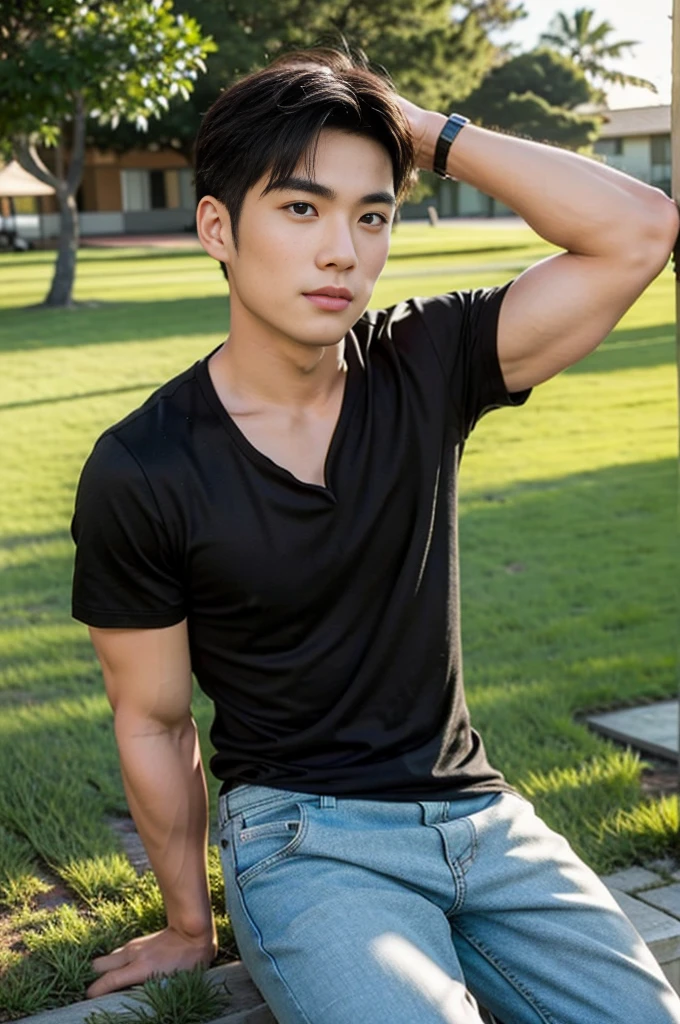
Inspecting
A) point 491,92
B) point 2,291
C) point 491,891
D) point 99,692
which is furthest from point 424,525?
point 2,291

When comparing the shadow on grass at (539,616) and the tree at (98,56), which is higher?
the tree at (98,56)

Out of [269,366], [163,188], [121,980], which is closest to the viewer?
[269,366]

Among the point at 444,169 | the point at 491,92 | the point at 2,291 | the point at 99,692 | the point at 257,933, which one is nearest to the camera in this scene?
the point at 257,933

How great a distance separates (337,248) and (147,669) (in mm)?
713

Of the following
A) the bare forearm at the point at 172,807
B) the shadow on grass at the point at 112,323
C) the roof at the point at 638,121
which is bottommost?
the bare forearm at the point at 172,807

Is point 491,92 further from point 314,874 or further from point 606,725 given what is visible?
point 314,874

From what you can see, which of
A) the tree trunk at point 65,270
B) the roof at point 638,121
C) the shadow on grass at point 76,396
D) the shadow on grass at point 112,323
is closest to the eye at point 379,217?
the roof at point 638,121

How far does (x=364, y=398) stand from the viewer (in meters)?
2.22

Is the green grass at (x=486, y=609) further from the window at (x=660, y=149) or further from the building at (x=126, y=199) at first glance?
the building at (x=126, y=199)

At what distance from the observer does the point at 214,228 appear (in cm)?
217

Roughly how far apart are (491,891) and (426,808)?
158 millimetres

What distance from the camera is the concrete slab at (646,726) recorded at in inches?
145

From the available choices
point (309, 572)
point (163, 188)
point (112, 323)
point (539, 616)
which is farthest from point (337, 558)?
point (112, 323)

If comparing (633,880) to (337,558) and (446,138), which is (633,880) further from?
(446,138)
